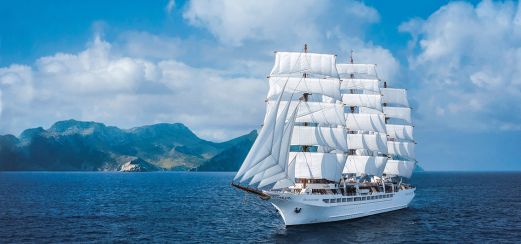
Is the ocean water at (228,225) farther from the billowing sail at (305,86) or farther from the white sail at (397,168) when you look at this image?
the billowing sail at (305,86)

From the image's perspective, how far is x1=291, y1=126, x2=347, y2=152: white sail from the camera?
267 feet

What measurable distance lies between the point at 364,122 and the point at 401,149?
17.8 m

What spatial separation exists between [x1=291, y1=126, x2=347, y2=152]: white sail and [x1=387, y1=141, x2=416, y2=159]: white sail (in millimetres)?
32525

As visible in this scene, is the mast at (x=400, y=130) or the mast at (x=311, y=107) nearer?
the mast at (x=311, y=107)

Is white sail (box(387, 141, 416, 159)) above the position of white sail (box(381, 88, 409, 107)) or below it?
below

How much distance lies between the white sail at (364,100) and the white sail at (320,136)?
21726 millimetres

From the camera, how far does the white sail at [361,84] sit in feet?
350

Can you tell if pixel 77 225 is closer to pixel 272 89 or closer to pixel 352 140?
pixel 272 89

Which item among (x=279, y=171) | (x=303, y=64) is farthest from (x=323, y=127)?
(x=279, y=171)

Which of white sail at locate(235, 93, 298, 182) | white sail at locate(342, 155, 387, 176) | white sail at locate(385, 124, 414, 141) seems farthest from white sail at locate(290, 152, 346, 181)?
white sail at locate(385, 124, 414, 141)

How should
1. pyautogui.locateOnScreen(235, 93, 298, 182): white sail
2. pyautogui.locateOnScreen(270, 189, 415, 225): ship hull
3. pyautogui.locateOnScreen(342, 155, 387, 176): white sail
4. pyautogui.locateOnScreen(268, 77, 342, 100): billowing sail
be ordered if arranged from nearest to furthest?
1. pyautogui.locateOnScreen(235, 93, 298, 182): white sail
2. pyautogui.locateOnScreen(270, 189, 415, 225): ship hull
3. pyautogui.locateOnScreen(268, 77, 342, 100): billowing sail
4. pyautogui.locateOnScreen(342, 155, 387, 176): white sail

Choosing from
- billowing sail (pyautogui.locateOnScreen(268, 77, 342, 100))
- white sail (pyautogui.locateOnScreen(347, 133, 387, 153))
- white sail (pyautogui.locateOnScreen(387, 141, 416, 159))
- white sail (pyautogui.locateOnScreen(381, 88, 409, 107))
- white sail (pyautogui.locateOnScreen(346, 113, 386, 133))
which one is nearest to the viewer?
billowing sail (pyautogui.locateOnScreen(268, 77, 342, 100))

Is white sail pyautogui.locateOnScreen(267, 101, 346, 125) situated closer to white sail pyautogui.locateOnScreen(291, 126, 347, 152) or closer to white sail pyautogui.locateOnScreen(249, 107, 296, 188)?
white sail pyautogui.locateOnScreen(291, 126, 347, 152)

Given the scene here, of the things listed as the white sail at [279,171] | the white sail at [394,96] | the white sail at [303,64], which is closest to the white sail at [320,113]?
the white sail at [303,64]
